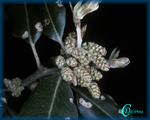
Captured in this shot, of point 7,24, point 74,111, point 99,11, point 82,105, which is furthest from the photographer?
point 99,11

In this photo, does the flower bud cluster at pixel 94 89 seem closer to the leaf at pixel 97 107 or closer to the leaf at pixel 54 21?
the leaf at pixel 97 107

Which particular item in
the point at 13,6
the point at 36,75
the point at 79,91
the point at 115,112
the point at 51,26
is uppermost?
the point at 13,6

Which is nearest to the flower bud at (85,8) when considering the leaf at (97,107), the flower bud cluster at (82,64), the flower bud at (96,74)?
the flower bud cluster at (82,64)

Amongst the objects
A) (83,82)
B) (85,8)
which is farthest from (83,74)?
(85,8)

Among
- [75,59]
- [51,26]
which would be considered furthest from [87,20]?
[75,59]

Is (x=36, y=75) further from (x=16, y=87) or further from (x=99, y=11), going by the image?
(x=99, y=11)

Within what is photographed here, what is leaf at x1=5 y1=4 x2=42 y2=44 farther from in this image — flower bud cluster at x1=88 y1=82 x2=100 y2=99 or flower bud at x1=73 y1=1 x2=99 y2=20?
flower bud cluster at x1=88 y1=82 x2=100 y2=99
